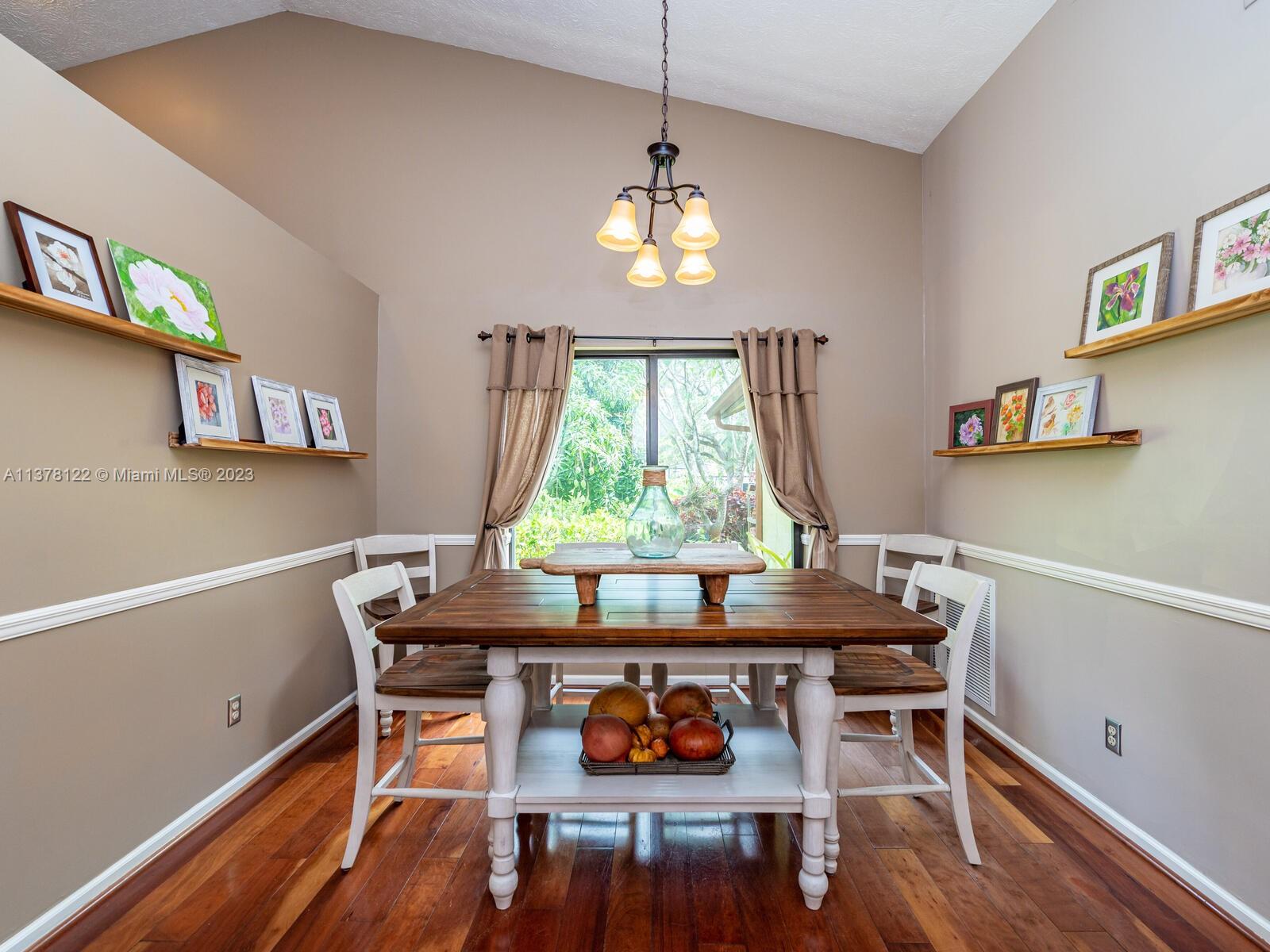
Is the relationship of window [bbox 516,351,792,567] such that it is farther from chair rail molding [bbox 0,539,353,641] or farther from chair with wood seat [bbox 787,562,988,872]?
chair with wood seat [bbox 787,562,988,872]

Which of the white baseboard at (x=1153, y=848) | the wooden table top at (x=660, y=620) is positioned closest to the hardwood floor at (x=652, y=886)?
the white baseboard at (x=1153, y=848)

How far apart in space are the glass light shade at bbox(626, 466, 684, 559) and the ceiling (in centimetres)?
224

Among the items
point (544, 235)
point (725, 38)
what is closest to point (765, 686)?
point (544, 235)

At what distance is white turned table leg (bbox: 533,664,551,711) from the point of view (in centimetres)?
244

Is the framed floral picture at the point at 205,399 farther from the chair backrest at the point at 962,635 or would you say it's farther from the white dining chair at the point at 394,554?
the chair backrest at the point at 962,635

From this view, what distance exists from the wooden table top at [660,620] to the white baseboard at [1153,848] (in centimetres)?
109

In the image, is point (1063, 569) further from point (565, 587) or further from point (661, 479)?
point (565, 587)

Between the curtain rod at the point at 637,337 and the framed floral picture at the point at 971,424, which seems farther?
the curtain rod at the point at 637,337

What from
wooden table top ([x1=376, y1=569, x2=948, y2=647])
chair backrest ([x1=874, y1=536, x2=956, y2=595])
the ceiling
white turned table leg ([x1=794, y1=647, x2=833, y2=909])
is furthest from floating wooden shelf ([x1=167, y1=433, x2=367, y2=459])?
chair backrest ([x1=874, y1=536, x2=956, y2=595])

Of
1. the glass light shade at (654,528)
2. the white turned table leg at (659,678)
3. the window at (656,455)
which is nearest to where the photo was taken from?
the glass light shade at (654,528)

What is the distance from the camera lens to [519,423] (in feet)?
11.5

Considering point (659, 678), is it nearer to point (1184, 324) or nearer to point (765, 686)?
point (765, 686)

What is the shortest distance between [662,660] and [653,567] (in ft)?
0.89

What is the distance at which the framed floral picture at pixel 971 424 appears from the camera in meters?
2.94
